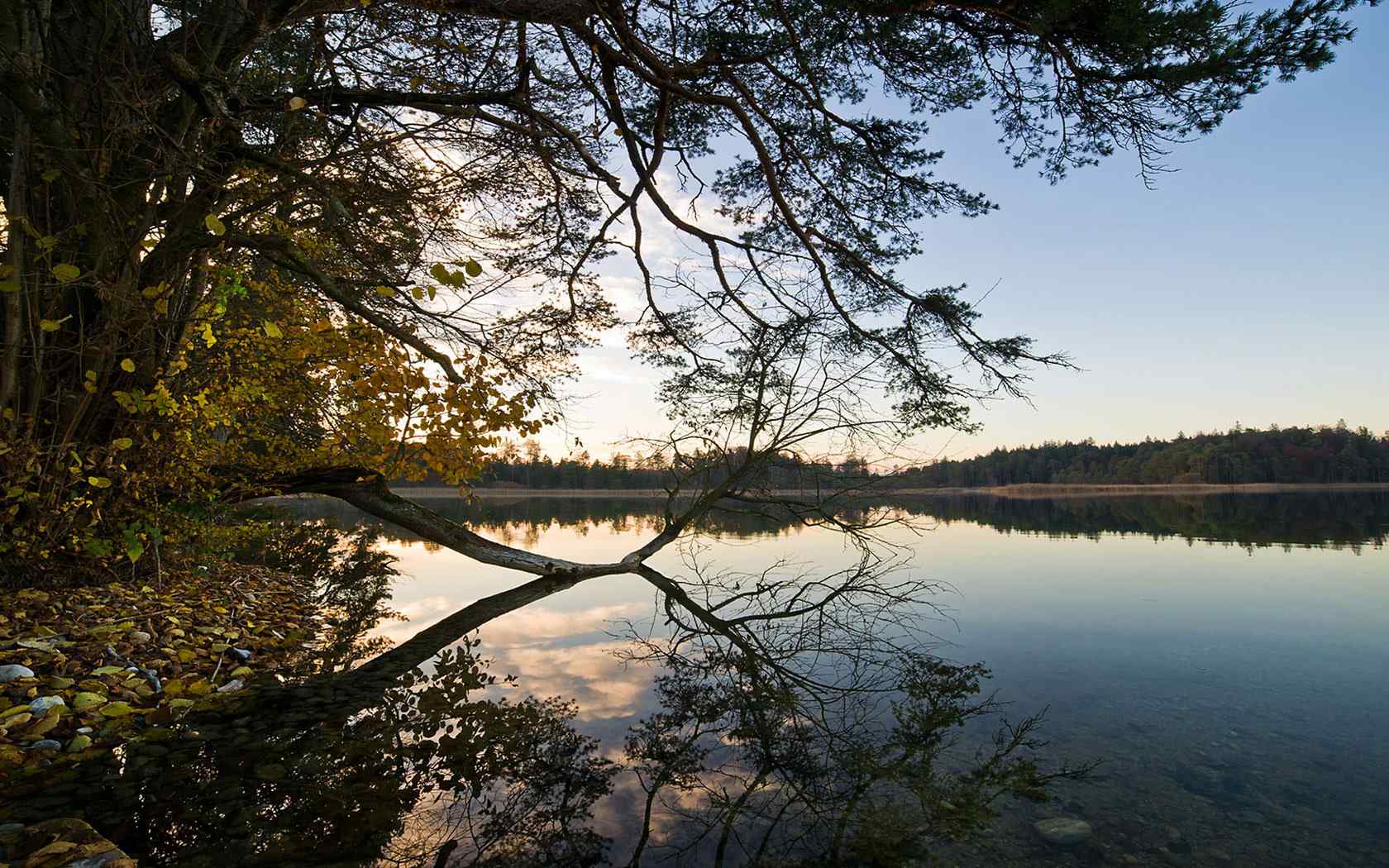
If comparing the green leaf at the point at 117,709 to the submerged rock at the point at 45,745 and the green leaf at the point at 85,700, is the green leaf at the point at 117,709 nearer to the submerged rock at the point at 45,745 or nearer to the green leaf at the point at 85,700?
the green leaf at the point at 85,700

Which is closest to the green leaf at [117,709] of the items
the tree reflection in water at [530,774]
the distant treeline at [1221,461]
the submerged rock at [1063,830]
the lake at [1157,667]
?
the tree reflection in water at [530,774]

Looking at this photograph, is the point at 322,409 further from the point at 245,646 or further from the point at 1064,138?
the point at 1064,138

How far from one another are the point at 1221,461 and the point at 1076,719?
214ft

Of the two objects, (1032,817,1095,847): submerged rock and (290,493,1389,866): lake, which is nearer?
(1032,817,1095,847): submerged rock

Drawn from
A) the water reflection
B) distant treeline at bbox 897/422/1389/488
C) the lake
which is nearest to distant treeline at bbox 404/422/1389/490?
distant treeline at bbox 897/422/1389/488

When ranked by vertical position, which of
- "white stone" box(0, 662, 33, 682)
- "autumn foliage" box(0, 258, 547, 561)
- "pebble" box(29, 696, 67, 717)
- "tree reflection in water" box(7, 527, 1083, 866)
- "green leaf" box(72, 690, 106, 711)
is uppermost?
"autumn foliage" box(0, 258, 547, 561)

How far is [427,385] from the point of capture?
523 cm

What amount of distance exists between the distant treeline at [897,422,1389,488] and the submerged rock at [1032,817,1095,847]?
53.5 m

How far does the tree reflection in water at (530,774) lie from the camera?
101 inches

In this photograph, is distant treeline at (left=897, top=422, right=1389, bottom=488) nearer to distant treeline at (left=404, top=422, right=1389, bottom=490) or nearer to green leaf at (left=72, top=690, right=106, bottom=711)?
distant treeline at (left=404, top=422, right=1389, bottom=490)

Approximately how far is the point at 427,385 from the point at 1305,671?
24.3 feet

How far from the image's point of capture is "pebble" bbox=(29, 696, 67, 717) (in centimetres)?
352

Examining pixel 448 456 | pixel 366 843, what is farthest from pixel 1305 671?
pixel 448 456

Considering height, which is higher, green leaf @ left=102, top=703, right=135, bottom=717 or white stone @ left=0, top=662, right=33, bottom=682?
white stone @ left=0, top=662, right=33, bottom=682
